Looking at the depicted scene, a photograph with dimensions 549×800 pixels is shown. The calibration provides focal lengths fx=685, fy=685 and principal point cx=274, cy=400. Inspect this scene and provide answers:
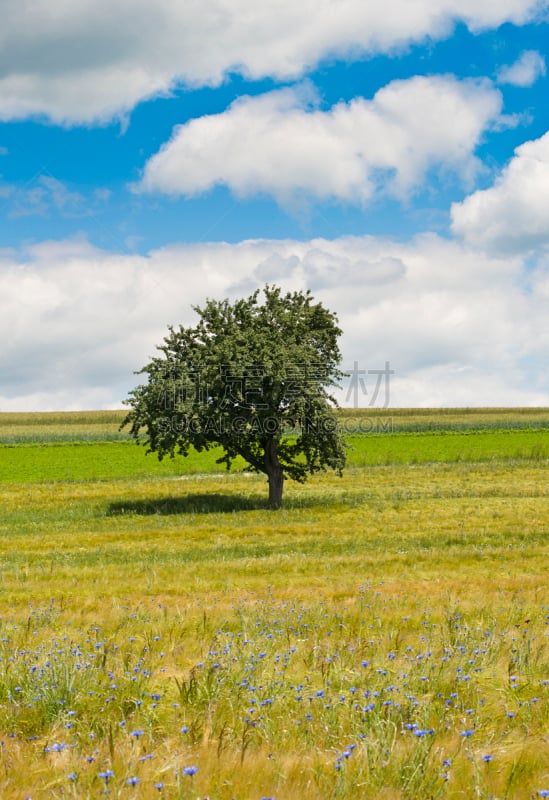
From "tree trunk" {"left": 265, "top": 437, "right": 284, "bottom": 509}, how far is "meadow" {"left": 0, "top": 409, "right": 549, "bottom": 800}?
246 inches

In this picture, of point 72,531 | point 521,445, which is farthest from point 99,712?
point 521,445

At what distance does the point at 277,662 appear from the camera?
837 centimetres

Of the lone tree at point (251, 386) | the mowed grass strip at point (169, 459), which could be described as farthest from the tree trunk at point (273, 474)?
the mowed grass strip at point (169, 459)

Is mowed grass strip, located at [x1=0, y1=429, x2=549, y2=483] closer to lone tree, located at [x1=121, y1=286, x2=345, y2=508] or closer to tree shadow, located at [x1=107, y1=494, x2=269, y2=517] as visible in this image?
tree shadow, located at [x1=107, y1=494, x2=269, y2=517]

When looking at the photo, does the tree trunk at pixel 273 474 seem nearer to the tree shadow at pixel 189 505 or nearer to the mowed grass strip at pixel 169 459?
the tree shadow at pixel 189 505

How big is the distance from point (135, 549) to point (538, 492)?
936 inches

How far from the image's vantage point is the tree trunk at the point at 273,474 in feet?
112

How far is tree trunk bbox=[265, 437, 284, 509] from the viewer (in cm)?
3416

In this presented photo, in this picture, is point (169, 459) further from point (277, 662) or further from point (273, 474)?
point (277, 662)

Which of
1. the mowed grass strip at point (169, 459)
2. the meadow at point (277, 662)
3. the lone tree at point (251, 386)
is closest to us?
the meadow at point (277, 662)

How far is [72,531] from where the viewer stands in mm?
28328

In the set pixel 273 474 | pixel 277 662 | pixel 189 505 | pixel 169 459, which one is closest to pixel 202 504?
pixel 189 505

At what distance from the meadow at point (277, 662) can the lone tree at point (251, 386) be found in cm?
611

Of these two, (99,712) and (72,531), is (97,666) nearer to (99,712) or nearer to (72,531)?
(99,712)
